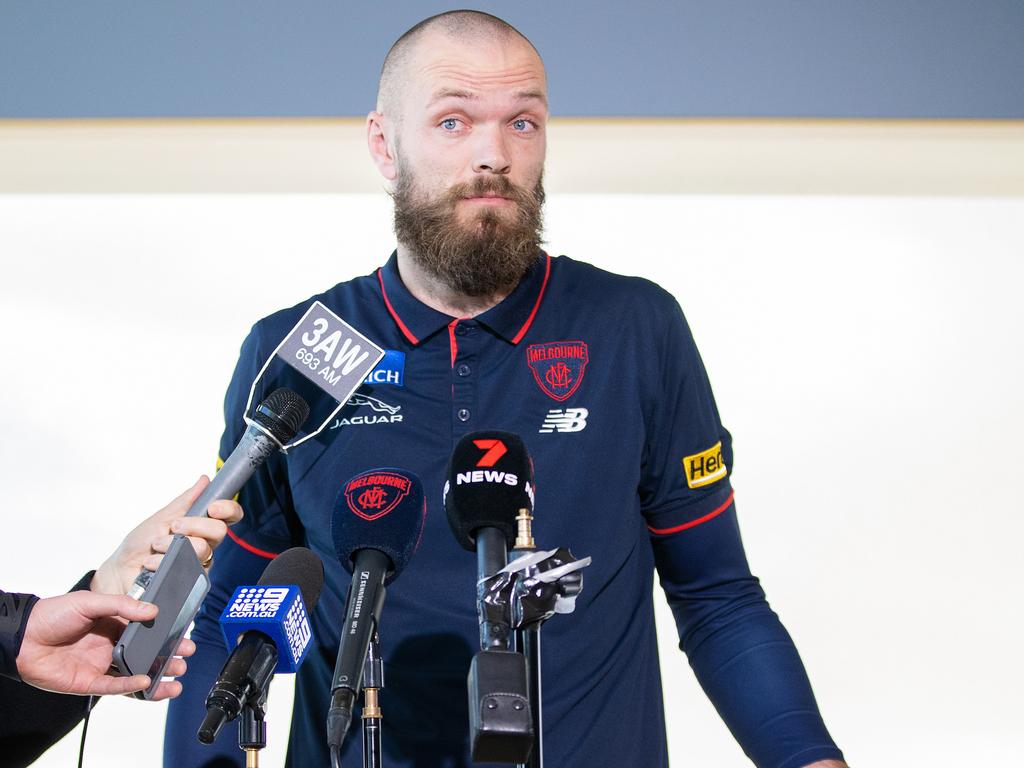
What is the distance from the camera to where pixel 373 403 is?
166 cm

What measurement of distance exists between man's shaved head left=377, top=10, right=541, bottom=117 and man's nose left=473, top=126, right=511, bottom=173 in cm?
A: 15

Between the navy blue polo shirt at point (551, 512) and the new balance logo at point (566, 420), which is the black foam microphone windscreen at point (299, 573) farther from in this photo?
the new balance logo at point (566, 420)

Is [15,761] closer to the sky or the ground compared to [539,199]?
closer to the ground

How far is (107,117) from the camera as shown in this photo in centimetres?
249

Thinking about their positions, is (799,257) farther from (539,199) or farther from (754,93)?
(539,199)

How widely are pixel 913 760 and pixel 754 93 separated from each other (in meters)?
1.39

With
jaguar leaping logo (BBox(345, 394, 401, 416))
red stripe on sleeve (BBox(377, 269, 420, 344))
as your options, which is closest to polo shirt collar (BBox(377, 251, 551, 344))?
red stripe on sleeve (BBox(377, 269, 420, 344))

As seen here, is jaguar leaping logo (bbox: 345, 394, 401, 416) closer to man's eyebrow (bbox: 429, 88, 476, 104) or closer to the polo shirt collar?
the polo shirt collar

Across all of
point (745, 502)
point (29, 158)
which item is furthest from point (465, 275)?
point (29, 158)

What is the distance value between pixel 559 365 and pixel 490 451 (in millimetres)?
722

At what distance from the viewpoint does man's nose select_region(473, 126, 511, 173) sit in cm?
165

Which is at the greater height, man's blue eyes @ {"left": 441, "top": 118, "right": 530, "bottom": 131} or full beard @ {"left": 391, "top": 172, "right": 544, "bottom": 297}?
man's blue eyes @ {"left": 441, "top": 118, "right": 530, "bottom": 131}

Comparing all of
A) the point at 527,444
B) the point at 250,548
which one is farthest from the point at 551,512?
the point at 250,548

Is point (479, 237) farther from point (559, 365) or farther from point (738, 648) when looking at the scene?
point (738, 648)
